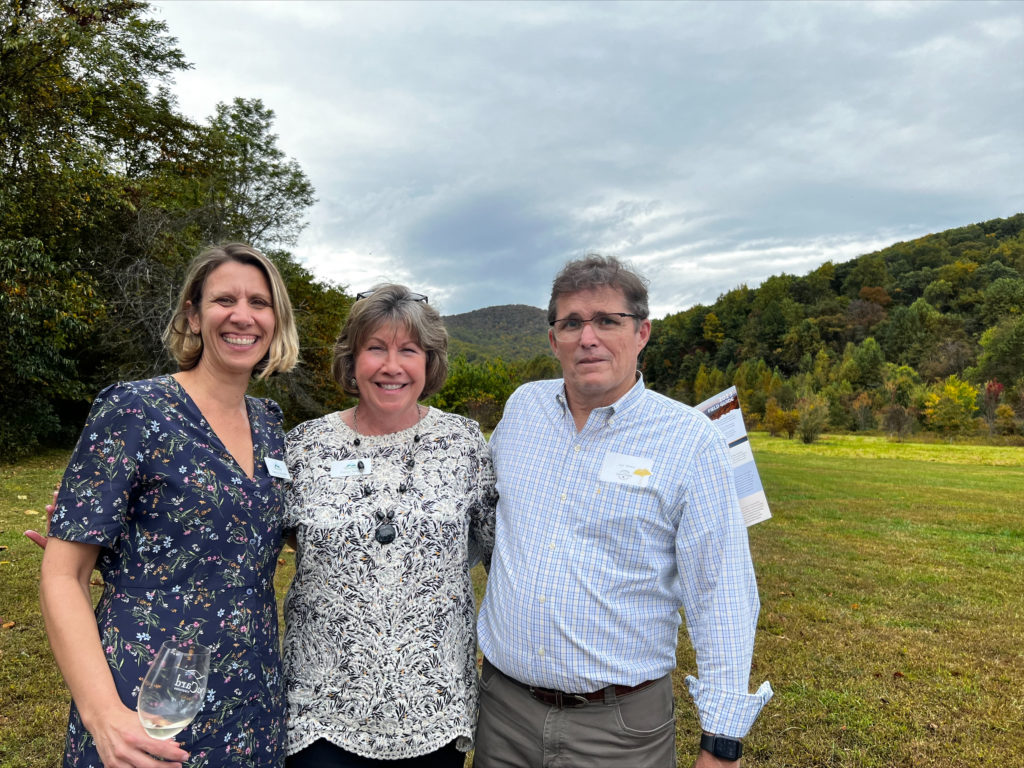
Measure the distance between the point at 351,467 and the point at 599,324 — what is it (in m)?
1.13

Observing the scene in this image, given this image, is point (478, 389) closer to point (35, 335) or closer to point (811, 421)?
point (811, 421)

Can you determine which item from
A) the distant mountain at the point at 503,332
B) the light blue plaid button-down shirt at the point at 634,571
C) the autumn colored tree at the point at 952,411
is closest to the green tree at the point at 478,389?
the autumn colored tree at the point at 952,411

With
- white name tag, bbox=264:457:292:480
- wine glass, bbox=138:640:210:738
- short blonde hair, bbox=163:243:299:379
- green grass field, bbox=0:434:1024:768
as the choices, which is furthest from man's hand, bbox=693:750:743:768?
green grass field, bbox=0:434:1024:768

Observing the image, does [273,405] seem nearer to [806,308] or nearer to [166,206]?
[166,206]

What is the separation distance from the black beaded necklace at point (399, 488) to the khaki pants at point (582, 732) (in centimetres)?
79

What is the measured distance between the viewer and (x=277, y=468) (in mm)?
2449

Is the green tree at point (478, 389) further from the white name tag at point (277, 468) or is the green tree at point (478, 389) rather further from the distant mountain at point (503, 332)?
the distant mountain at point (503, 332)

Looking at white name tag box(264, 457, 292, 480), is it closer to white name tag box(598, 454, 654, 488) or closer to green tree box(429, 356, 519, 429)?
white name tag box(598, 454, 654, 488)

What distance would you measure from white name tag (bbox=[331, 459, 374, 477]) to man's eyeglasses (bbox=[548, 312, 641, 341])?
941 mm

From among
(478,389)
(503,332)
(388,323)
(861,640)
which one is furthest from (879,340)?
(503,332)

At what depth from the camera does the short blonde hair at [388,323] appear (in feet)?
8.71

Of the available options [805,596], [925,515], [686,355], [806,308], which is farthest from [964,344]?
[805,596]

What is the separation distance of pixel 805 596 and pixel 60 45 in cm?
2003

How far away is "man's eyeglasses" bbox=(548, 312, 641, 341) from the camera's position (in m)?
2.70
